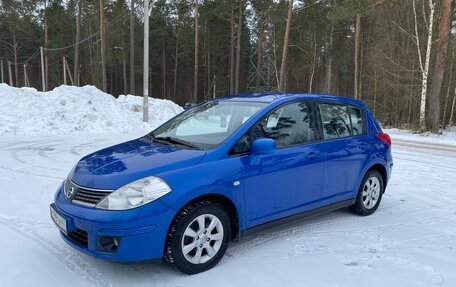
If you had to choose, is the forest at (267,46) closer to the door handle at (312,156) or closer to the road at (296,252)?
the road at (296,252)

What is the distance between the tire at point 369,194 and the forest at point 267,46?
15.9 m

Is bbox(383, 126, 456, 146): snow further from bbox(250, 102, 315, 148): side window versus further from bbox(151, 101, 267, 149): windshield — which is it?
bbox(151, 101, 267, 149): windshield

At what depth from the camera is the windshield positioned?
164 inches

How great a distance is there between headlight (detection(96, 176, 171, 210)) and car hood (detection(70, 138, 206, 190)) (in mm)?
59

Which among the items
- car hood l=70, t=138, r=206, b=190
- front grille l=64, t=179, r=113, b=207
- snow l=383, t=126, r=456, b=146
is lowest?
snow l=383, t=126, r=456, b=146

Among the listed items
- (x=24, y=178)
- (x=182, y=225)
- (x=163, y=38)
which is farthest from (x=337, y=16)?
(x=163, y=38)

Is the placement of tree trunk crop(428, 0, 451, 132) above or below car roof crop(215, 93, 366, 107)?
above

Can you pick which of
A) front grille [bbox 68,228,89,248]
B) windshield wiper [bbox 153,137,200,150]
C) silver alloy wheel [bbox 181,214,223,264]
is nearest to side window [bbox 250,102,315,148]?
windshield wiper [bbox 153,137,200,150]

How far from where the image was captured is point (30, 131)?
13.4 m

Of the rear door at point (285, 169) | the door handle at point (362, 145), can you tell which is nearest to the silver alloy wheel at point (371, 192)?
the door handle at point (362, 145)

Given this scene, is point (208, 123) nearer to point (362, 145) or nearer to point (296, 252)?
point (296, 252)

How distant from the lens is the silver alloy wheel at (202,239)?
11.6 ft

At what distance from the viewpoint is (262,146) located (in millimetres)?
3932

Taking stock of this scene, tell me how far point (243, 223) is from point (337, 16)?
1916cm
